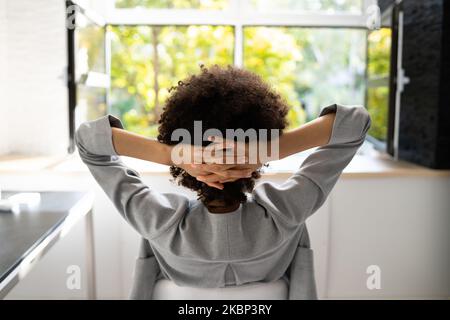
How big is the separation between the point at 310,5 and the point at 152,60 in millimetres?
795

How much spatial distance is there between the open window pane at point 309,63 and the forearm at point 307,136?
1498 mm

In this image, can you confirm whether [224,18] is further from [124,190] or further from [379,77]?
[124,190]

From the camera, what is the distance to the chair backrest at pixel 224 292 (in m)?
0.81

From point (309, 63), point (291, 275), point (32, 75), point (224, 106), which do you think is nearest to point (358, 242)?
point (309, 63)

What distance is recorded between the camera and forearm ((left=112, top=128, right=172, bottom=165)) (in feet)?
2.54

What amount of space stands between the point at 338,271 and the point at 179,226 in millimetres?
1273

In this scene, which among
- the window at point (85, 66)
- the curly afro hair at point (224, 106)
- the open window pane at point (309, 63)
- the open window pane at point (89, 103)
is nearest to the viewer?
the curly afro hair at point (224, 106)

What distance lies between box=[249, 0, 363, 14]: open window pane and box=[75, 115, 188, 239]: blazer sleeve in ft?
5.33

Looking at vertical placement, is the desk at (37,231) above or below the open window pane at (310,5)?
below

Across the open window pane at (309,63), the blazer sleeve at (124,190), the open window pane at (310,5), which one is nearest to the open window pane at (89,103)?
the open window pane at (309,63)

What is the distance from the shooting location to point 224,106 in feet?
2.29

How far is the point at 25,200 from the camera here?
1285mm

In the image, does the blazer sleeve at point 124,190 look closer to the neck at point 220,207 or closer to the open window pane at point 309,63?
the neck at point 220,207
